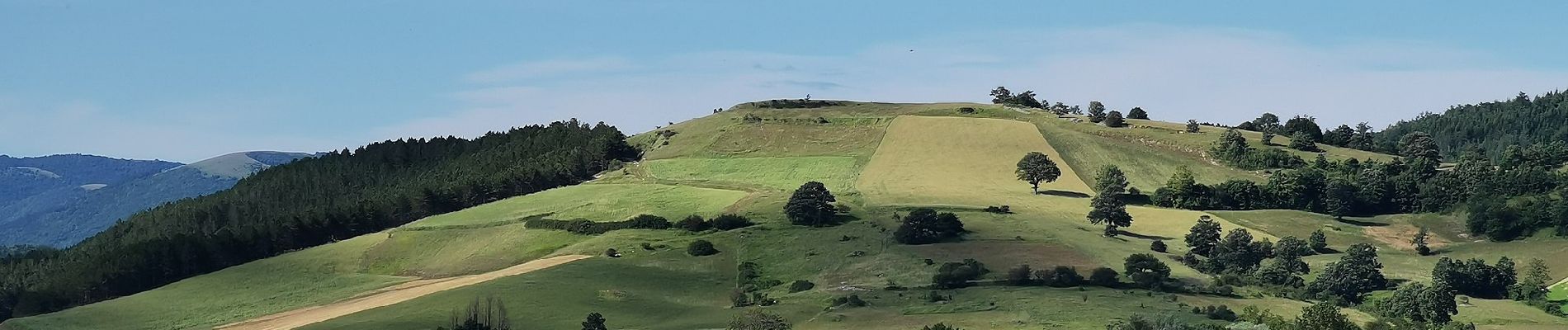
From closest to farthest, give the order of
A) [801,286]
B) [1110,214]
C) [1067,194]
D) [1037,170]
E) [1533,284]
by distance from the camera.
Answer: [801,286] < [1533,284] < [1110,214] < [1067,194] < [1037,170]

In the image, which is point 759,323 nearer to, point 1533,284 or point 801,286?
point 801,286

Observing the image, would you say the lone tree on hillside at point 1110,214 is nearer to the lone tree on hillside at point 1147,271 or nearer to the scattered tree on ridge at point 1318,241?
the scattered tree on ridge at point 1318,241

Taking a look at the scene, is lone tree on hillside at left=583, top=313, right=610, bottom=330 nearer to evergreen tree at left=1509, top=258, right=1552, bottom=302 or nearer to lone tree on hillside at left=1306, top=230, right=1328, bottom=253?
lone tree on hillside at left=1306, top=230, right=1328, bottom=253

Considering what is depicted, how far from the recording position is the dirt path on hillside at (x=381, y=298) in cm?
13325

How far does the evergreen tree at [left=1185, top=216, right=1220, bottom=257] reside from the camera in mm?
152250

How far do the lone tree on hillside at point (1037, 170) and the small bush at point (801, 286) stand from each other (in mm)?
58158

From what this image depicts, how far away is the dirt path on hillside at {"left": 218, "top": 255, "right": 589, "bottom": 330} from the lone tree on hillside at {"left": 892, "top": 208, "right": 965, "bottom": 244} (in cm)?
3237

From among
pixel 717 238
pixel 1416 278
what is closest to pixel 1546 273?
pixel 1416 278

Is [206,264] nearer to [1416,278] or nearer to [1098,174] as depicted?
[1098,174]

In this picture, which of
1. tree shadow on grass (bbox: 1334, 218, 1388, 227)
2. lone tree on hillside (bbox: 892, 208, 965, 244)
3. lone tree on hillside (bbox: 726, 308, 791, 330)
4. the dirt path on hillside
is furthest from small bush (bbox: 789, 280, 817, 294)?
tree shadow on grass (bbox: 1334, 218, 1388, 227)

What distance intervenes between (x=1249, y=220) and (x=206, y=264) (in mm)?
127498

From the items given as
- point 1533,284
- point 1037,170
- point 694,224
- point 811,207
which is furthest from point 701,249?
point 1533,284

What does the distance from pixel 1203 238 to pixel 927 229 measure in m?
28.6

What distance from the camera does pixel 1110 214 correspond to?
162000mm
